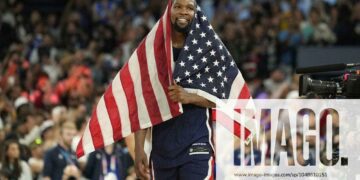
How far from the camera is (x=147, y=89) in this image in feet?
27.9

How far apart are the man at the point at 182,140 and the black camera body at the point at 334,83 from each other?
69cm

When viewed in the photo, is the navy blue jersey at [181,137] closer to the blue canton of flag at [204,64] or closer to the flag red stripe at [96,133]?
the blue canton of flag at [204,64]

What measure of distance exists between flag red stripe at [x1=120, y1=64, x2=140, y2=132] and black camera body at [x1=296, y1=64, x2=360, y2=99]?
125cm

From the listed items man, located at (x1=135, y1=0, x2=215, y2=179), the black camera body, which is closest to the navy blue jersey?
man, located at (x1=135, y1=0, x2=215, y2=179)

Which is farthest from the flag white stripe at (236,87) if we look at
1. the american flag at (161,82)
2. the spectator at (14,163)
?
the spectator at (14,163)

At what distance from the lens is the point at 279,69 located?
18219mm

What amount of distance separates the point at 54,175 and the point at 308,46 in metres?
7.20

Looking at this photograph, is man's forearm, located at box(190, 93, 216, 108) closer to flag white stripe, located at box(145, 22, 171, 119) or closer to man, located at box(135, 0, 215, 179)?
man, located at box(135, 0, 215, 179)

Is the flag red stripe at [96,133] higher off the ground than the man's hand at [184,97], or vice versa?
the man's hand at [184,97]

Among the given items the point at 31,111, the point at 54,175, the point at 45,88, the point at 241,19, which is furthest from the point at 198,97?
the point at 241,19

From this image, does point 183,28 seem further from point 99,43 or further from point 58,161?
point 99,43

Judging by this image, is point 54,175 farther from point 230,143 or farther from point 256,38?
point 256,38

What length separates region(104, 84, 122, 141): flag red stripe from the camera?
8641 millimetres

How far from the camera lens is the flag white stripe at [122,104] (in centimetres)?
858
